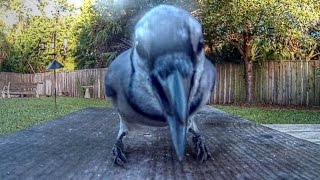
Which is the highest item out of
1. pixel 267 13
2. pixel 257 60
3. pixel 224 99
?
pixel 267 13

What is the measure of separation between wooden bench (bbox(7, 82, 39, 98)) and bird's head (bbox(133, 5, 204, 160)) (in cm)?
1397

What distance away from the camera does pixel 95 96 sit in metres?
14.0

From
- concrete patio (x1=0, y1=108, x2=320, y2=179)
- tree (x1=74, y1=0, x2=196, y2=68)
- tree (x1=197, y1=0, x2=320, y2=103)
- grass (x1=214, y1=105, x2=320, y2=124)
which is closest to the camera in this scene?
concrete patio (x1=0, y1=108, x2=320, y2=179)

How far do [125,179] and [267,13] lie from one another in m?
8.17

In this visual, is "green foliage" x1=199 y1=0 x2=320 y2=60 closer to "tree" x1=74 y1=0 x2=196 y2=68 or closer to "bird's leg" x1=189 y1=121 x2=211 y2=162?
"tree" x1=74 y1=0 x2=196 y2=68

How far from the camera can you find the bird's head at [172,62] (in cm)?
49

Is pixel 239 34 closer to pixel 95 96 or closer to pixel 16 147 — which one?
Result: pixel 95 96

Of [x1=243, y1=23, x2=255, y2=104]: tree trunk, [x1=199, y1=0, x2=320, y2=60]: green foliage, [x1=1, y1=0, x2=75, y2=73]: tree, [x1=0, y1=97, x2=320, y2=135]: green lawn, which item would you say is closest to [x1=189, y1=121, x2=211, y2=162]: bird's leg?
[x1=0, y1=97, x2=320, y2=135]: green lawn

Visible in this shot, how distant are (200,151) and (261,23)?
8168 millimetres

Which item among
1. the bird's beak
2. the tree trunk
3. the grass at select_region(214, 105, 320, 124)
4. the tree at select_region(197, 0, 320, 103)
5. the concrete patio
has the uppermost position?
the tree at select_region(197, 0, 320, 103)

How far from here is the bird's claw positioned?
0.95 metres

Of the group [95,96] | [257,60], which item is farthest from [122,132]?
[95,96]

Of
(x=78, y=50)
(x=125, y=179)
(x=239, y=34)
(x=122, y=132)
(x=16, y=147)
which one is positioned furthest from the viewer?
(x=78, y=50)

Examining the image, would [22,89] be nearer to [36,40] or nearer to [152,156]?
[36,40]
